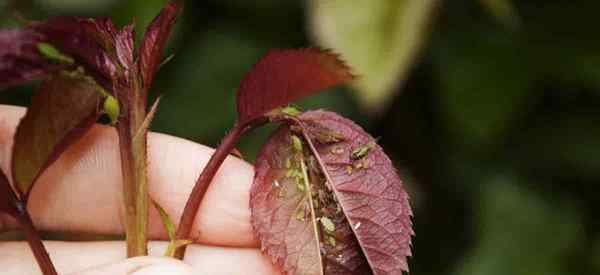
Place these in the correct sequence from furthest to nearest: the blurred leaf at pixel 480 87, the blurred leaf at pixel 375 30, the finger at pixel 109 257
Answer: the blurred leaf at pixel 480 87
the blurred leaf at pixel 375 30
the finger at pixel 109 257

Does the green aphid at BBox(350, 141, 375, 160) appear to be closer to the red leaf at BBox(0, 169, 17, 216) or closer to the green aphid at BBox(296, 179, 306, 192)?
the green aphid at BBox(296, 179, 306, 192)

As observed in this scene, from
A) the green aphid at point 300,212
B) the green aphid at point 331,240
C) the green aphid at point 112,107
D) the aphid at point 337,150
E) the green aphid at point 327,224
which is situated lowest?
the green aphid at point 331,240

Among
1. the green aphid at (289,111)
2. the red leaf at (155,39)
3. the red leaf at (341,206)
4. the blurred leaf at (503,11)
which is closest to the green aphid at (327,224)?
the red leaf at (341,206)

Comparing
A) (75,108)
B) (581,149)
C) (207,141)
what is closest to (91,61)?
(75,108)

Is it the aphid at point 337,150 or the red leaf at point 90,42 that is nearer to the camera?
the red leaf at point 90,42

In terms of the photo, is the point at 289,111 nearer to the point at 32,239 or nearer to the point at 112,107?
the point at 112,107

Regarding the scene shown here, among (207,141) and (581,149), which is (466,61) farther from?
(207,141)

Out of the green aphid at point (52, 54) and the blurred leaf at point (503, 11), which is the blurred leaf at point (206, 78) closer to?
the blurred leaf at point (503, 11)

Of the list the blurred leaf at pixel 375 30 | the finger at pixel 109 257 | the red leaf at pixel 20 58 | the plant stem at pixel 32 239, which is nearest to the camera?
the red leaf at pixel 20 58
